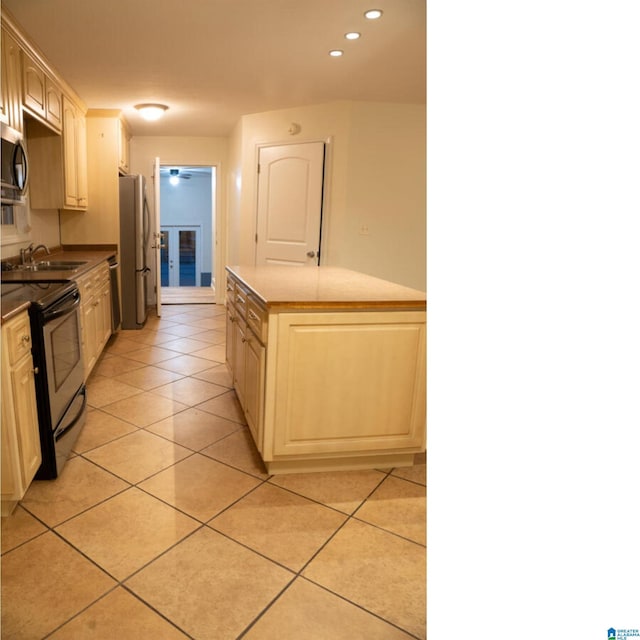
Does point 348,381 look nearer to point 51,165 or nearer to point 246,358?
point 246,358

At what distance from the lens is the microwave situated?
8.92 feet

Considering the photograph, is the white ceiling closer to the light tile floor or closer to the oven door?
the oven door

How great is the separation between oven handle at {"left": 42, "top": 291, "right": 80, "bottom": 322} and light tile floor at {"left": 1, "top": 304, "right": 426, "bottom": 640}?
0.71m

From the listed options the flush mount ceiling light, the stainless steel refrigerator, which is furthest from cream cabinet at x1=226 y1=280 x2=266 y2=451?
the flush mount ceiling light

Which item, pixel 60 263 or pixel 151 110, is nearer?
pixel 60 263

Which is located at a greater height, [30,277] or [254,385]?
[30,277]

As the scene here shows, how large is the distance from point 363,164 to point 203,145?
10.1 feet

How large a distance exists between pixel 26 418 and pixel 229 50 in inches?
103

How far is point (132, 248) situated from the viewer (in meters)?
5.41

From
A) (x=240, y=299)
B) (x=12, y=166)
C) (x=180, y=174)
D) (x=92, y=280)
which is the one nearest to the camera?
(x=12, y=166)

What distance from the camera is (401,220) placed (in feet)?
16.0

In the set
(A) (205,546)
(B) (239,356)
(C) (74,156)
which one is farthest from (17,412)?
(C) (74,156)
